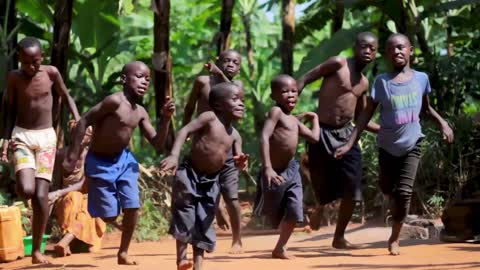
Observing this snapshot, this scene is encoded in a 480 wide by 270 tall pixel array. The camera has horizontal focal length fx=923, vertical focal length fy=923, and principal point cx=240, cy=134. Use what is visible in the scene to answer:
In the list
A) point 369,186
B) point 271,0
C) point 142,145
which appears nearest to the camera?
point 369,186

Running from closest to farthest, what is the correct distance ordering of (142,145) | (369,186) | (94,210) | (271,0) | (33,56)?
(94,210) < (33,56) < (369,186) < (271,0) < (142,145)

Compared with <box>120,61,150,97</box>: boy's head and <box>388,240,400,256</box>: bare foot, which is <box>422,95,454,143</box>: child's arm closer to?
<box>388,240,400,256</box>: bare foot

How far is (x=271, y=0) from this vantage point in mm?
13773

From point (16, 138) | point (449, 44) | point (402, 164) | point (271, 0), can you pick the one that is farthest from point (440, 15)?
point (16, 138)

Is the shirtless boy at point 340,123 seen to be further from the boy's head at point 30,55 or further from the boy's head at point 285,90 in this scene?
the boy's head at point 30,55

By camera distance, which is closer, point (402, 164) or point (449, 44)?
point (402, 164)

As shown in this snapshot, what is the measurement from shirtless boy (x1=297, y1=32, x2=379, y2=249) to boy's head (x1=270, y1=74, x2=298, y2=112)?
439 mm

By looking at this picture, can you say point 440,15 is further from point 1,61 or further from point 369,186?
Result: point 1,61

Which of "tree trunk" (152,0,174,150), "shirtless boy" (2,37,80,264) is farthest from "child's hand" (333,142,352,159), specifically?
A: "tree trunk" (152,0,174,150)

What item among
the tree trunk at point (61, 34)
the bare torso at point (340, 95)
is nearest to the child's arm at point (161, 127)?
the bare torso at point (340, 95)

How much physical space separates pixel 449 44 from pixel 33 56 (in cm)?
757

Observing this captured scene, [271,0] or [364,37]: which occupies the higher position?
[271,0]

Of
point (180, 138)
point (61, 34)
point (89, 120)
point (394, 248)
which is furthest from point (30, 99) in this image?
point (394, 248)

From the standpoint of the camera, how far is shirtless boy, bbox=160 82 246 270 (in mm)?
5652
